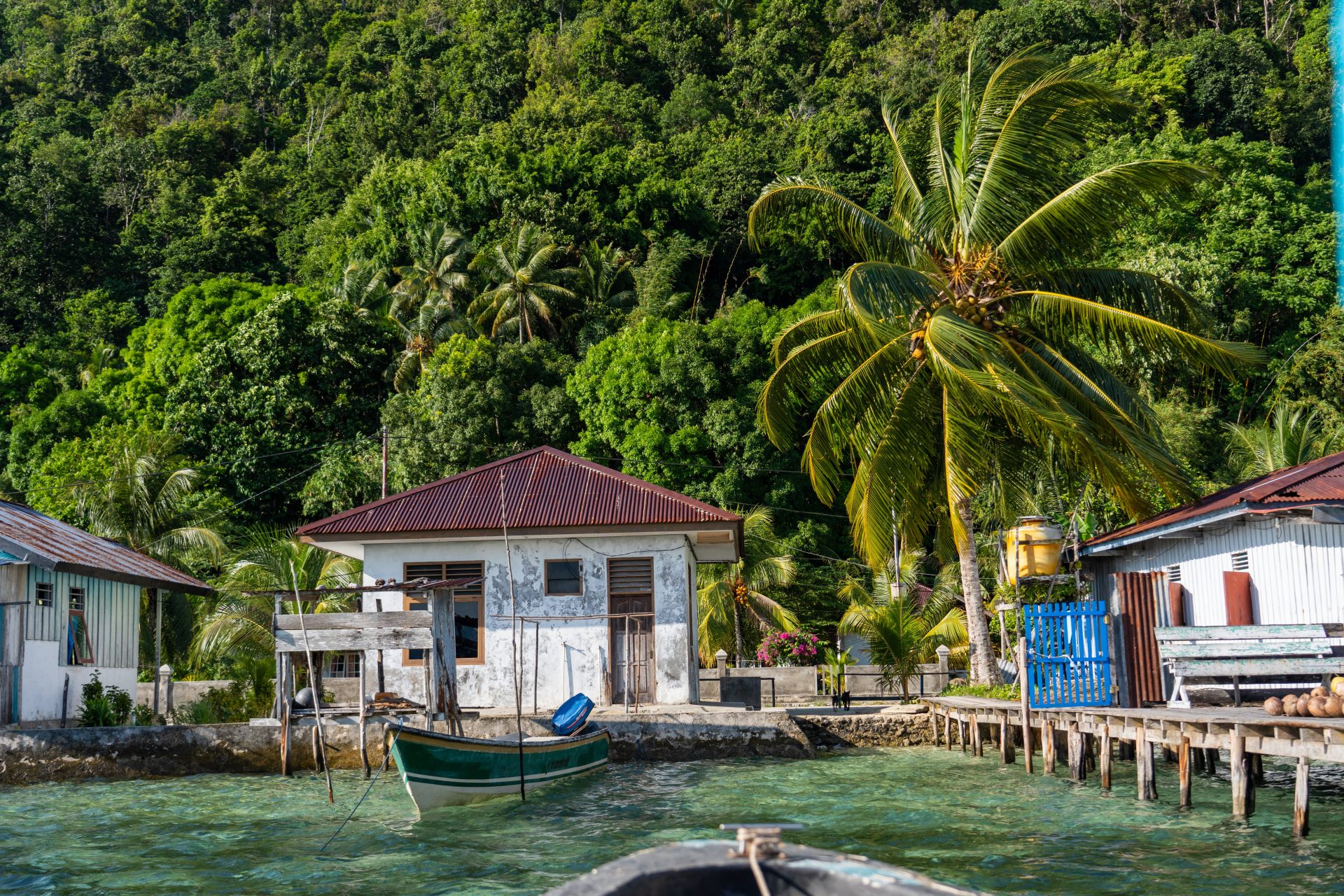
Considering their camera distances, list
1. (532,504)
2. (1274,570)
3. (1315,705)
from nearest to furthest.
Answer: (1315,705) → (1274,570) → (532,504)

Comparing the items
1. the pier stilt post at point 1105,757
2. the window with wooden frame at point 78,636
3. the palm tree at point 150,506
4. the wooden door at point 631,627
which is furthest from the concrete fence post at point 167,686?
the pier stilt post at point 1105,757

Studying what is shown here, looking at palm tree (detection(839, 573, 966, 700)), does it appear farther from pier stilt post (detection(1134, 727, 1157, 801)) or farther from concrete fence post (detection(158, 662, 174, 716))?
concrete fence post (detection(158, 662, 174, 716))

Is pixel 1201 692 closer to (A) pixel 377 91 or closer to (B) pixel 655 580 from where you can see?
(B) pixel 655 580

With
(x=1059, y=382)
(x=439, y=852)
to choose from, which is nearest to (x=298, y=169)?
(x=1059, y=382)

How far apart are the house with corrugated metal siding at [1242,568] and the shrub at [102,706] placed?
16120 millimetres

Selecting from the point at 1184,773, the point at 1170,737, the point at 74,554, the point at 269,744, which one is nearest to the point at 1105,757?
the point at 1184,773

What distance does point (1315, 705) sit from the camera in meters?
12.0

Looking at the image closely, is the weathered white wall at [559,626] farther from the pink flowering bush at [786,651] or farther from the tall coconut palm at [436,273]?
the tall coconut palm at [436,273]

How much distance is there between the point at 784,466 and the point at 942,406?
1710cm

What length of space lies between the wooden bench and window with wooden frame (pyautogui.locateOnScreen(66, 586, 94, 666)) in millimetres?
17560

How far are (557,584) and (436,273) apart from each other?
28602 mm

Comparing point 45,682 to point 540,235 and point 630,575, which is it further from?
point 540,235

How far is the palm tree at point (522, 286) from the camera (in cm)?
4494

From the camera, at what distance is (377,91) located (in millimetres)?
63531
